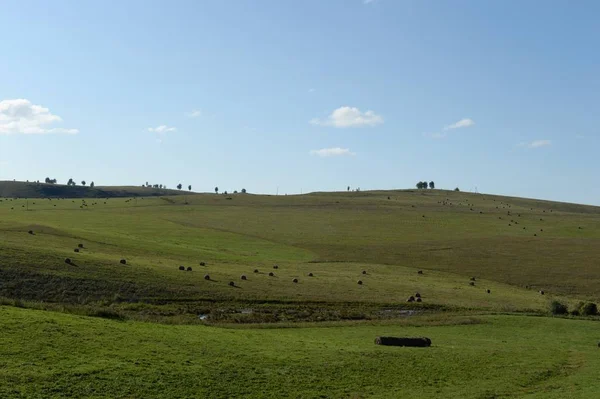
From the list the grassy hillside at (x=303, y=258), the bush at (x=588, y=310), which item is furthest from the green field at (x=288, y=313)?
the bush at (x=588, y=310)

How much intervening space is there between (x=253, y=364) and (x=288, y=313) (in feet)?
66.9

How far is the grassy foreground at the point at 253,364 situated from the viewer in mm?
22688

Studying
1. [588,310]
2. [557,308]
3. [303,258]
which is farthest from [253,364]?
[303,258]

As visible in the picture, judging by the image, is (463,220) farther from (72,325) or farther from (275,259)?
(72,325)

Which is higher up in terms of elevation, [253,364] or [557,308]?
[253,364]

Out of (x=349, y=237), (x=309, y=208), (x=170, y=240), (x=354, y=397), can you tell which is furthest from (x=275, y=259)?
(x=309, y=208)

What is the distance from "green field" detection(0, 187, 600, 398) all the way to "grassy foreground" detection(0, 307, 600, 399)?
4.3 inches

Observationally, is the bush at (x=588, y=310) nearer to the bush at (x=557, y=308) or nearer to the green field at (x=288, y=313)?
the bush at (x=557, y=308)

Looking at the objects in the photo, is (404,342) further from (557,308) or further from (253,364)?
(557,308)

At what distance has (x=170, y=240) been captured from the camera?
93500mm

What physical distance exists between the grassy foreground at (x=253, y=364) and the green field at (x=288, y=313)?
0.36ft

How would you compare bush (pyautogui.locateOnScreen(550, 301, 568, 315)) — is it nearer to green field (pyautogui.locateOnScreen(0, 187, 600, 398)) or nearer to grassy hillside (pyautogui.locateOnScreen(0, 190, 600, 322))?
green field (pyautogui.locateOnScreen(0, 187, 600, 398))

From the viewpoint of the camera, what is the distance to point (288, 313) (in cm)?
4703

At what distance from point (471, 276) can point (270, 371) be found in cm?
5595
